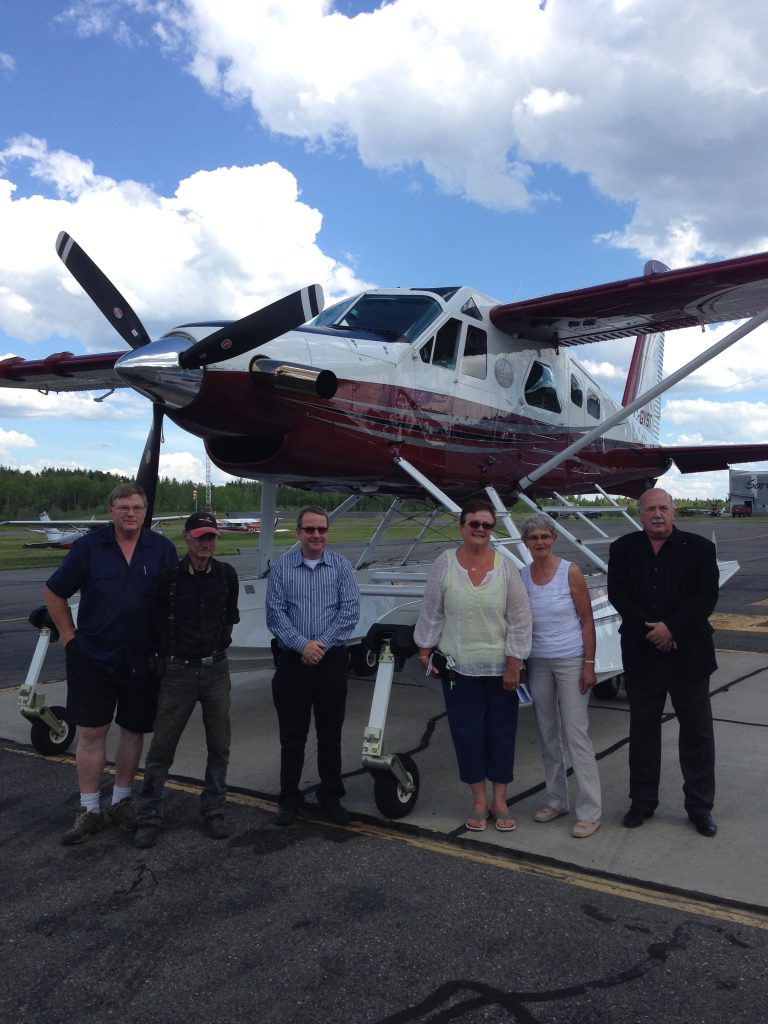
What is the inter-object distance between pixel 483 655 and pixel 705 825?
1309 mm

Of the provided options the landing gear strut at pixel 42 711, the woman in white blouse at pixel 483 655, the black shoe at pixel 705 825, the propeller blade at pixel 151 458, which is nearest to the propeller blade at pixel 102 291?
the propeller blade at pixel 151 458

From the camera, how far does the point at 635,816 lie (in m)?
3.73

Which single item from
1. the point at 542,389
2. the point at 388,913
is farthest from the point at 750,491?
the point at 388,913

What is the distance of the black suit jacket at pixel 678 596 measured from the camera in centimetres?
360

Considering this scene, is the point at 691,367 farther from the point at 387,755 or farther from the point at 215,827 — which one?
the point at 215,827

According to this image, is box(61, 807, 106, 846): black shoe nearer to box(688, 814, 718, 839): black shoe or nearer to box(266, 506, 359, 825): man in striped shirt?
box(266, 506, 359, 825): man in striped shirt

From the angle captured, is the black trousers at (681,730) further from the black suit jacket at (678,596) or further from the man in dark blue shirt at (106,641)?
the man in dark blue shirt at (106,641)

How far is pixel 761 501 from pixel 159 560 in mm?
81693

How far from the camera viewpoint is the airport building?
244ft

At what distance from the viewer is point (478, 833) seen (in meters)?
3.66

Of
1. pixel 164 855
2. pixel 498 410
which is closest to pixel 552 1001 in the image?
pixel 164 855

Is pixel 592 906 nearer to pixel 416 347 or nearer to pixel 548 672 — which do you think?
pixel 548 672

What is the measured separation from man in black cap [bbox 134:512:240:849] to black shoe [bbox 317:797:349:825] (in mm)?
507

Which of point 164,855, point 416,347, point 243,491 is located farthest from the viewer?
point 243,491
